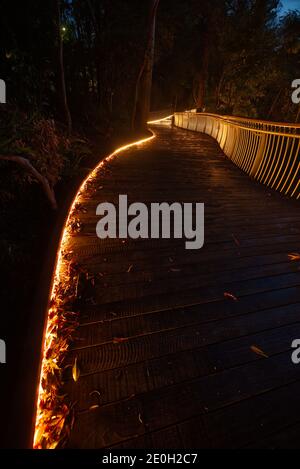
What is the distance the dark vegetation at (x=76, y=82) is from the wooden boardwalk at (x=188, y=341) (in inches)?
28.5

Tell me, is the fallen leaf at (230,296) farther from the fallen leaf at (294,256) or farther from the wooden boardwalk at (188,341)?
the fallen leaf at (294,256)

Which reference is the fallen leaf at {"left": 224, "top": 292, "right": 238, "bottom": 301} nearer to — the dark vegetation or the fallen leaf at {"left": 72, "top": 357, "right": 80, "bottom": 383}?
the fallen leaf at {"left": 72, "top": 357, "right": 80, "bottom": 383}

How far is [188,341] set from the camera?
2131 millimetres

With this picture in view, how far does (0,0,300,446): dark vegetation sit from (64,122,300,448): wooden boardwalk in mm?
723

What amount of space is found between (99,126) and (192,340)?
10.0m

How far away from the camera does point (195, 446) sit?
1520mm

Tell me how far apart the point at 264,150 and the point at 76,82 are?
297 inches

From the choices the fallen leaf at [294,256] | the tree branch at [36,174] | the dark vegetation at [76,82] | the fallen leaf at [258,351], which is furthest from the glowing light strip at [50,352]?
the fallen leaf at [294,256]

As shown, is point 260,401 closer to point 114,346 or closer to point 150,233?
point 114,346

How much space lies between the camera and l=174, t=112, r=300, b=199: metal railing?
540 centimetres

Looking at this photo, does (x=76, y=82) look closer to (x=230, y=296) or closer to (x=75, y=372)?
(x=230, y=296)

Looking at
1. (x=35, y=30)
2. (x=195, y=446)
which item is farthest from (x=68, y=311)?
(x=35, y=30)

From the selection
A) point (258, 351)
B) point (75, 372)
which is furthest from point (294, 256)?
point (75, 372)

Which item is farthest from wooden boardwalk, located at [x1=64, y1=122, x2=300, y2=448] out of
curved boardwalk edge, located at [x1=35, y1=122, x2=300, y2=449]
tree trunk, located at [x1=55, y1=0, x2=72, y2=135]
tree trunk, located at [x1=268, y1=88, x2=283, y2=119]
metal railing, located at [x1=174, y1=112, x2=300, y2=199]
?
tree trunk, located at [x1=268, y1=88, x2=283, y2=119]
